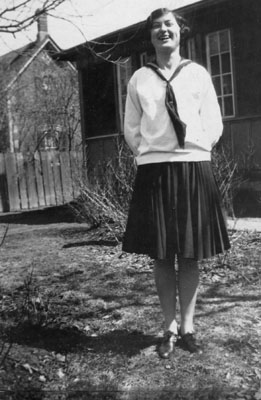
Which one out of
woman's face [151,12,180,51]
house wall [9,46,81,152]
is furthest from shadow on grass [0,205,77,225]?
house wall [9,46,81,152]

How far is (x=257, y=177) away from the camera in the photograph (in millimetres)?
8094

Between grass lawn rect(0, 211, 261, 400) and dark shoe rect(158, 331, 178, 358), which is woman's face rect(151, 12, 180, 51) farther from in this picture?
grass lawn rect(0, 211, 261, 400)

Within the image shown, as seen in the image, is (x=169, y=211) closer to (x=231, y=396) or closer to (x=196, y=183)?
(x=196, y=183)

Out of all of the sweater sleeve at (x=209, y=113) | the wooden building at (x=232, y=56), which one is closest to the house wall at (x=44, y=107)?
Answer: the wooden building at (x=232, y=56)

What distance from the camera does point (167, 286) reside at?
9.37ft

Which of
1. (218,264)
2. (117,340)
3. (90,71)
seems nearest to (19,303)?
(117,340)

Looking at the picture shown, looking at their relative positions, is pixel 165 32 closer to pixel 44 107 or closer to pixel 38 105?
pixel 44 107

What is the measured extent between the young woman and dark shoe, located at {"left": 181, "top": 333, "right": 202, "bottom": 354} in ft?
0.38

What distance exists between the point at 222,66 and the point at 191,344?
7.07m

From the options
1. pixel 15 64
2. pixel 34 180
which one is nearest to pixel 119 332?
pixel 34 180

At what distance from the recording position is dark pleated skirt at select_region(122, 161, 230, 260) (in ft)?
8.81

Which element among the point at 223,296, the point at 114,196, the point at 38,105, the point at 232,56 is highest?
the point at 38,105

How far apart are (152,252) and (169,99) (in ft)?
2.81

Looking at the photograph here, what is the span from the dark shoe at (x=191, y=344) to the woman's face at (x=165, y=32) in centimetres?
168
